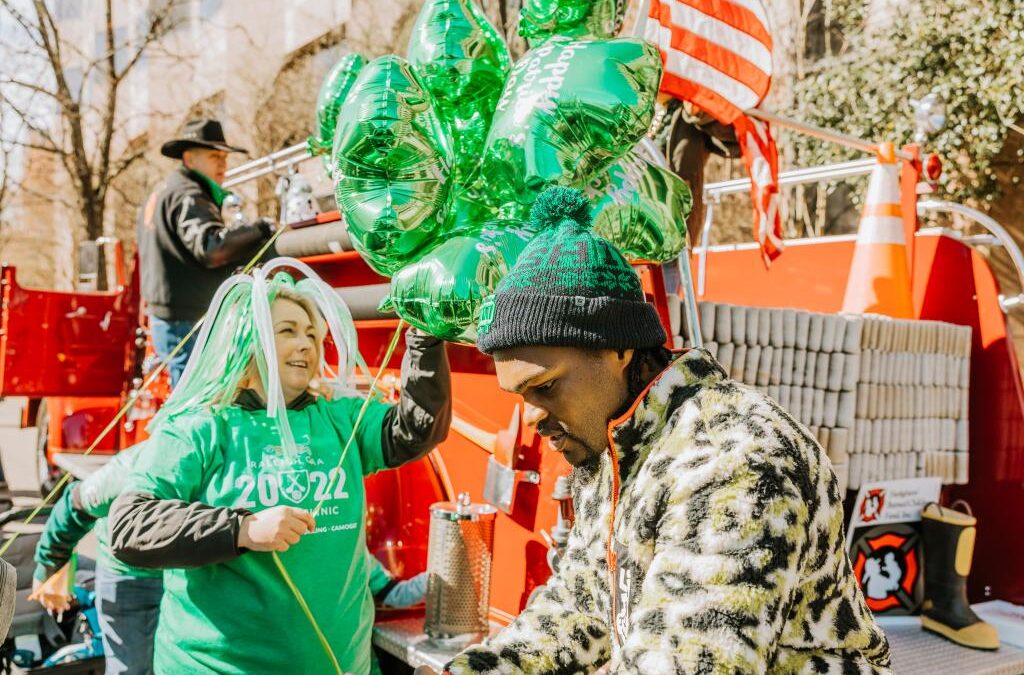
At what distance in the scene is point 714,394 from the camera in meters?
1.25

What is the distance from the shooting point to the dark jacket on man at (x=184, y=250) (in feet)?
13.5

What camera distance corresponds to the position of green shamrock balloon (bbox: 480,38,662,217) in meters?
2.00

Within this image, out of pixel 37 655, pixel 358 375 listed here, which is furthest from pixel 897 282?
pixel 37 655

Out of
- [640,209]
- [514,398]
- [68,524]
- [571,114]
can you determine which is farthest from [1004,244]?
[68,524]

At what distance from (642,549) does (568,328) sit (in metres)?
0.34

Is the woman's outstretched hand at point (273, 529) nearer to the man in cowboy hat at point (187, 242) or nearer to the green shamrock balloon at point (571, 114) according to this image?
the green shamrock balloon at point (571, 114)

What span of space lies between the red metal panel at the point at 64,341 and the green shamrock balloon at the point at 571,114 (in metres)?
4.82

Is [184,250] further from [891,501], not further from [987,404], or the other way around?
[987,404]

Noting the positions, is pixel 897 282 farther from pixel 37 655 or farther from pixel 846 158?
pixel 846 158

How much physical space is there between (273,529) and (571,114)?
1.16 m

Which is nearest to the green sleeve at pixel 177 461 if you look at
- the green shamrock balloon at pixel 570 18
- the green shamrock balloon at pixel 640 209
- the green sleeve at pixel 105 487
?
the green sleeve at pixel 105 487

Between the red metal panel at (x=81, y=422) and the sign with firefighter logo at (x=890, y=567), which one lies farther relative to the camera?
the red metal panel at (x=81, y=422)

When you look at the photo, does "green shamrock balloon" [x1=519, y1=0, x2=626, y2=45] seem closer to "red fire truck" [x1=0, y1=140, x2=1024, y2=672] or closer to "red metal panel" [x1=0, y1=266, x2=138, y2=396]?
"red fire truck" [x1=0, y1=140, x2=1024, y2=672]

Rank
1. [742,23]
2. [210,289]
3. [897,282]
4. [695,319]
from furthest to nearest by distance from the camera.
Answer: [210,289] → [897,282] → [742,23] → [695,319]
